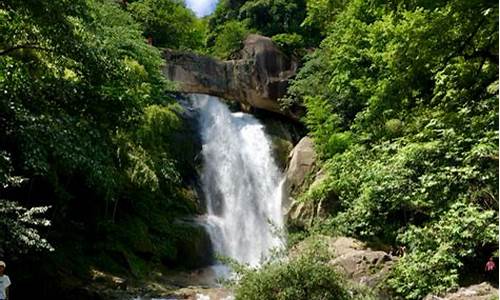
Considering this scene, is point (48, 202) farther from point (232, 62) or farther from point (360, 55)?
point (232, 62)

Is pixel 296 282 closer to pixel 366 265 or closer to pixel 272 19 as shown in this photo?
pixel 366 265

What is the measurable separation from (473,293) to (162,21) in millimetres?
22309

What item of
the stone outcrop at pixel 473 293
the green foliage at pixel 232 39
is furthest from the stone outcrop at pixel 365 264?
the green foliage at pixel 232 39

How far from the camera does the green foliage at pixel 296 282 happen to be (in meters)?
7.01

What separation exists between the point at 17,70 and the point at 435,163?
693 cm

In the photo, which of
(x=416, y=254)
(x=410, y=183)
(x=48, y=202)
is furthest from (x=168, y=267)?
(x=410, y=183)

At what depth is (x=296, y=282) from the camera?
23.1 ft

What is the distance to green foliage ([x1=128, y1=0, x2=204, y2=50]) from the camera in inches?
1036

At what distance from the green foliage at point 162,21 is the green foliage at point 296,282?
21.0 metres

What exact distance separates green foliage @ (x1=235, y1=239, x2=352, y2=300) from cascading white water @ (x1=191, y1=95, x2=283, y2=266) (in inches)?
420

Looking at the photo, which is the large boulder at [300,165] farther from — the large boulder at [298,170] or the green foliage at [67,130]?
the green foliage at [67,130]

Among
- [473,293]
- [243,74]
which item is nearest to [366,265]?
[473,293]

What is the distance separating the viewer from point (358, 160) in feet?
44.7

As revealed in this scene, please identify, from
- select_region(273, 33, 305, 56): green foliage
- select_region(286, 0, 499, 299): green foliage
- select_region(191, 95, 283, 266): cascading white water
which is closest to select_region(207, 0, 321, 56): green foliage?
select_region(273, 33, 305, 56): green foliage
